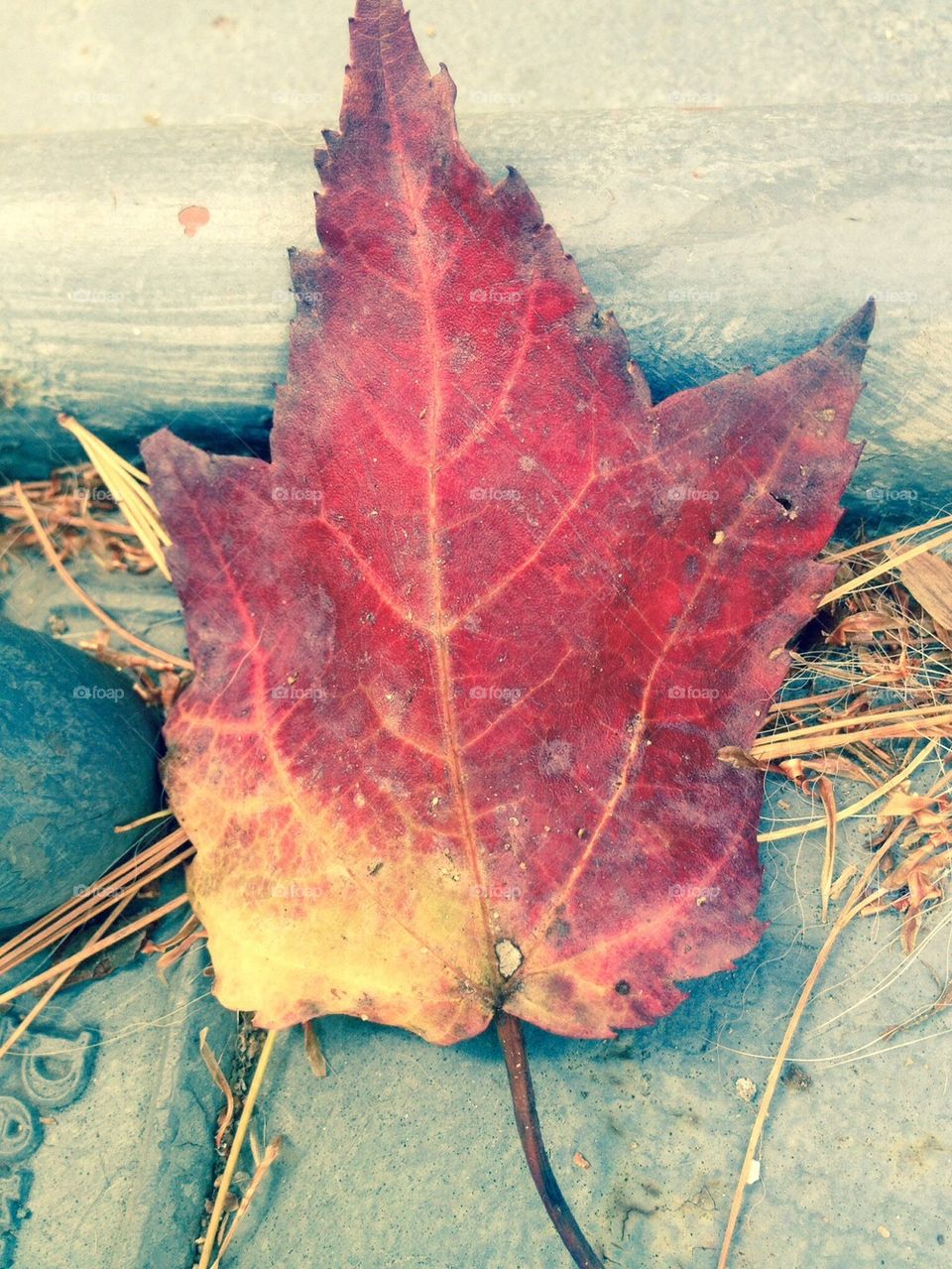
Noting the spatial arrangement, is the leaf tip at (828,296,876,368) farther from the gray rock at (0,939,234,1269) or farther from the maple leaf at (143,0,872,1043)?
the gray rock at (0,939,234,1269)

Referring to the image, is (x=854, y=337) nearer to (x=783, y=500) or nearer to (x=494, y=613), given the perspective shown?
(x=783, y=500)

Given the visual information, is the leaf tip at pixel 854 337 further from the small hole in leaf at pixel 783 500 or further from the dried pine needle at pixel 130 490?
the dried pine needle at pixel 130 490

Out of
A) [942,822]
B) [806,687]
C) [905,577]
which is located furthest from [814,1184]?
[905,577]

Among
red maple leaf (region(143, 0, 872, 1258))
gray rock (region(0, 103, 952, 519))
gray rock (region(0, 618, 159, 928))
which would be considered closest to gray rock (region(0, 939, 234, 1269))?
gray rock (region(0, 618, 159, 928))

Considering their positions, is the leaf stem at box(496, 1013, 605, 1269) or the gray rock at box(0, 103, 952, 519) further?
the gray rock at box(0, 103, 952, 519)

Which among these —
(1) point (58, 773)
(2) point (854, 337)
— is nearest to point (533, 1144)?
(1) point (58, 773)
